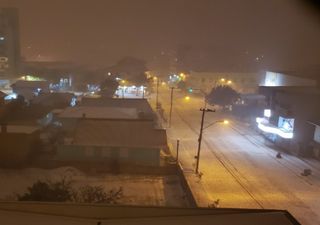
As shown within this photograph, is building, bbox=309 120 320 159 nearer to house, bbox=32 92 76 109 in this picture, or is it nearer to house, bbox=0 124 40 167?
house, bbox=0 124 40 167

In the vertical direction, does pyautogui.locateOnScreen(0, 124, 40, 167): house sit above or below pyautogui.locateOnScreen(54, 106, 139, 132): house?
below

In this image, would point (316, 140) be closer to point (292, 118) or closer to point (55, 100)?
point (292, 118)

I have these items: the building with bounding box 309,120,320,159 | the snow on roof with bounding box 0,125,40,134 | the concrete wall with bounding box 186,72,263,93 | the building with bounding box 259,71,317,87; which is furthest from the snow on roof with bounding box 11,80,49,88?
the building with bounding box 309,120,320,159

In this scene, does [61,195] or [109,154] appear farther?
[109,154]

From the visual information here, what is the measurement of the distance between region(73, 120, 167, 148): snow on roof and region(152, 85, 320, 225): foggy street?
7.28 ft

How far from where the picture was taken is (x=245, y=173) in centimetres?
2423

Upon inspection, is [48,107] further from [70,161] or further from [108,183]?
[108,183]

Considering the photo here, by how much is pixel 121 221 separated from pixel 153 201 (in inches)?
384

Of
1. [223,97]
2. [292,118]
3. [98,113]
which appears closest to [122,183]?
[98,113]

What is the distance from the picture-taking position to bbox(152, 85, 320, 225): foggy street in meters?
19.8

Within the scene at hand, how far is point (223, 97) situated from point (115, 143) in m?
Result: 28.3

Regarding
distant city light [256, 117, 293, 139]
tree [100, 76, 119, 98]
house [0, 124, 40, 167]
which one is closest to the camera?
house [0, 124, 40, 167]

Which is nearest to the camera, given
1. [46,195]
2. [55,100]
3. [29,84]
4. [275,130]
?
[46,195]

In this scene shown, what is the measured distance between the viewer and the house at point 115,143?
2439 cm
